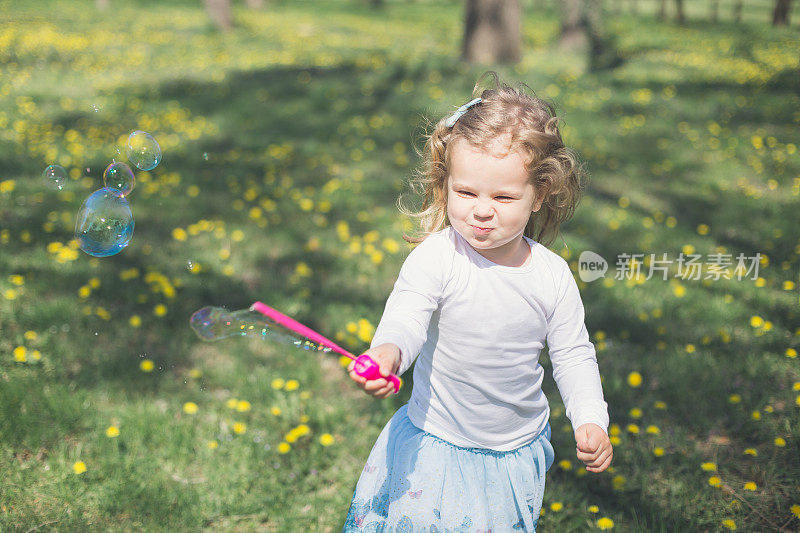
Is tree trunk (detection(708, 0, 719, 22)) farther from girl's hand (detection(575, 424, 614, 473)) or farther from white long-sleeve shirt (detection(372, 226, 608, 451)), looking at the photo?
girl's hand (detection(575, 424, 614, 473))

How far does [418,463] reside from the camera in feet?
6.32

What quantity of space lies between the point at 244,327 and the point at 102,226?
1012mm

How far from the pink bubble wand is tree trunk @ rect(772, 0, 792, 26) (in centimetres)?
1215

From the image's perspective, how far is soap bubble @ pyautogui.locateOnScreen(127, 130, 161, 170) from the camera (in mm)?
3027

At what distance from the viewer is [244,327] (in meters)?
2.15

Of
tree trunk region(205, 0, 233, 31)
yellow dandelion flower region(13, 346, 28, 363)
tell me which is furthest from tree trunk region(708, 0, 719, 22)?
Result: yellow dandelion flower region(13, 346, 28, 363)

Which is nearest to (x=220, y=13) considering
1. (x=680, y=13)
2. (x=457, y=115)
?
A: (x=680, y=13)

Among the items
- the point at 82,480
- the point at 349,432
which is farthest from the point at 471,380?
the point at 82,480

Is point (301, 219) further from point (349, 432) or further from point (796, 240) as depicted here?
point (796, 240)

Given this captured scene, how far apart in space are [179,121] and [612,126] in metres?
5.25

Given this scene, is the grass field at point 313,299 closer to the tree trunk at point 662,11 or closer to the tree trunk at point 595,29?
the tree trunk at point 595,29

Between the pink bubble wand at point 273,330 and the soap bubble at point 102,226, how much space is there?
24.1 inches

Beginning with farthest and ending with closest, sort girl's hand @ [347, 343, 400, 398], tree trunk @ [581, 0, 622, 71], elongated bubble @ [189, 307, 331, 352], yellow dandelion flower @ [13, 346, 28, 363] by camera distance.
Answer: tree trunk @ [581, 0, 622, 71] < yellow dandelion flower @ [13, 346, 28, 363] < elongated bubble @ [189, 307, 331, 352] < girl's hand @ [347, 343, 400, 398]

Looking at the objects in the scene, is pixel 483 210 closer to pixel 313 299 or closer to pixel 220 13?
pixel 313 299
